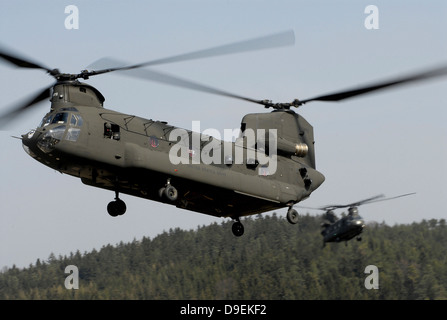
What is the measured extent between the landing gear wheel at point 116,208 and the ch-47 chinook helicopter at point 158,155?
0.04 m

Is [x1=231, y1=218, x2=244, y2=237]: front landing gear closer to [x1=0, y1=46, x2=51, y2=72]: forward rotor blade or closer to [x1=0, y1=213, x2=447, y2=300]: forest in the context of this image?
[x1=0, y1=46, x2=51, y2=72]: forward rotor blade

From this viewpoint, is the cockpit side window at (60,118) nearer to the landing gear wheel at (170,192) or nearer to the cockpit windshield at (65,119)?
the cockpit windshield at (65,119)

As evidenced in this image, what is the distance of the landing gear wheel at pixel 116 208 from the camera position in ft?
91.5

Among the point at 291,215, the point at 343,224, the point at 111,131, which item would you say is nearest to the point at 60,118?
the point at 111,131

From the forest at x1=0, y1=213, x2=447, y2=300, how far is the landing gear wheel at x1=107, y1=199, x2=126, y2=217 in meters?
29.8

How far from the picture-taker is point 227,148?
2906cm

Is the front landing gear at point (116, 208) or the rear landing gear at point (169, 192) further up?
the rear landing gear at point (169, 192)

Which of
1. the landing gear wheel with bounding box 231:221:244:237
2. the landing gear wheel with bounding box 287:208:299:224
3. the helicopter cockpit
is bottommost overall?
the landing gear wheel with bounding box 231:221:244:237

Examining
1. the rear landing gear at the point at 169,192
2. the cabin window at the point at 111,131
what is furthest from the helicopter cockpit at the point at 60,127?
the rear landing gear at the point at 169,192

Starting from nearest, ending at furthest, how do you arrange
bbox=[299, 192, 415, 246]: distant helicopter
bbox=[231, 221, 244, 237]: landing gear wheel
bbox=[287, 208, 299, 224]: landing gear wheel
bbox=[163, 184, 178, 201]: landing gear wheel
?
bbox=[163, 184, 178, 201]: landing gear wheel → bbox=[287, 208, 299, 224]: landing gear wheel → bbox=[231, 221, 244, 237]: landing gear wheel → bbox=[299, 192, 415, 246]: distant helicopter

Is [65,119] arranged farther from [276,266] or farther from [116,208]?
[276,266]

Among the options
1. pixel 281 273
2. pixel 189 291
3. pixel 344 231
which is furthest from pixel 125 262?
pixel 344 231

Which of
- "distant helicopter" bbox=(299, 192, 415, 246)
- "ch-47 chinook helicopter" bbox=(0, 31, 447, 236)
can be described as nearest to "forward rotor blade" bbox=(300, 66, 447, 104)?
"ch-47 chinook helicopter" bbox=(0, 31, 447, 236)

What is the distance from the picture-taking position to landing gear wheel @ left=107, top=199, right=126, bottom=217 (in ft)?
91.5
